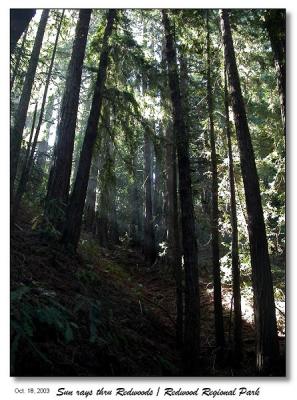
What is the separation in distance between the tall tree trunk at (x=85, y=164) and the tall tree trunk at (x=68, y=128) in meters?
0.19

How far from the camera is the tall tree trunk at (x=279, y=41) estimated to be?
17.9ft

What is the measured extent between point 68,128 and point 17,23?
309cm

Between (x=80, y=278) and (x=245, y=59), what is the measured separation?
511cm

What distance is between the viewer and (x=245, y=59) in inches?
306

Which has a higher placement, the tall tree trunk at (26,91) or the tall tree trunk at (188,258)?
the tall tree trunk at (26,91)

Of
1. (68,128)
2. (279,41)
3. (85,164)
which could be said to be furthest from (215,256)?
(279,41)

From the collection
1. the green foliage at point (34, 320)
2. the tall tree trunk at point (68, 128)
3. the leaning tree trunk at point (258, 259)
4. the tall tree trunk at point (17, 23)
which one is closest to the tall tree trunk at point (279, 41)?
the leaning tree trunk at point (258, 259)

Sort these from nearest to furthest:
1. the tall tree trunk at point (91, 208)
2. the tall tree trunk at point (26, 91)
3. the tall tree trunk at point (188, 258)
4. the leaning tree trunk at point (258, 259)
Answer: the leaning tree trunk at point (258, 259) → the tall tree trunk at point (188, 258) → the tall tree trunk at point (26, 91) → the tall tree trunk at point (91, 208)

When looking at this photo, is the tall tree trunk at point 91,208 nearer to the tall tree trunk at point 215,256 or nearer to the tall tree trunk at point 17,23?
the tall tree trunk at point 215,256

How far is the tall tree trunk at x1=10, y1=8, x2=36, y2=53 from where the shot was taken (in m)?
4.62

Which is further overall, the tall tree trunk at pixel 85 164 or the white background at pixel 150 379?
the tall tree trunk at pixel 85 164

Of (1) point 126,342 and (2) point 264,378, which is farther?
(1) point 126,342
